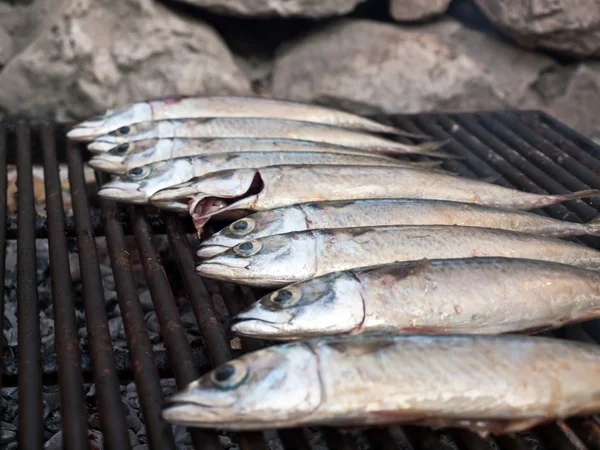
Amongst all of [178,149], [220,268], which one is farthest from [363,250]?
[178,149]

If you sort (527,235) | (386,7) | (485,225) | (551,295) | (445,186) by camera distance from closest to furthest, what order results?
(551,295), (527,235), (485,225), (445,186), (386,7)

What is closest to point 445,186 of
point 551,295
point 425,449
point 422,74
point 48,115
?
point 551,295

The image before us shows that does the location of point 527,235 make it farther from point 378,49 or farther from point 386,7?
point 386,7

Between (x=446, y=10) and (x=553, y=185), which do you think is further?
(x=446, y=10)

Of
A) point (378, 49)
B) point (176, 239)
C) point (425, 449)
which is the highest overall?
point (378, 49)

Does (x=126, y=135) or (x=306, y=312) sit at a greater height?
(x=126, y=135)

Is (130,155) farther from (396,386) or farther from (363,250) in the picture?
(396,386)

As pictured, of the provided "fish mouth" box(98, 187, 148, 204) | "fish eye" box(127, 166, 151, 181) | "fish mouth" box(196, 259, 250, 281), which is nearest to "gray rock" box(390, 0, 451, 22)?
"fish eye" box(127, 166, 151, 181)
